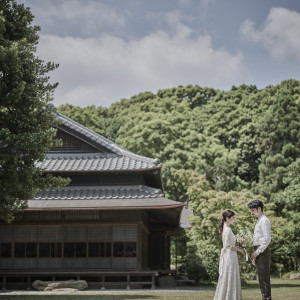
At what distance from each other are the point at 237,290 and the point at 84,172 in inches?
546

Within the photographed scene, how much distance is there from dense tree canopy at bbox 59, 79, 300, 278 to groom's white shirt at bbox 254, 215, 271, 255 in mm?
14382

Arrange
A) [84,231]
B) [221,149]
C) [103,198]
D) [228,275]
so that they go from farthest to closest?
[221,149], [103,198], [84,231], [228,275]

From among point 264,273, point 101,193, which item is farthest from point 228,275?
point 101,193

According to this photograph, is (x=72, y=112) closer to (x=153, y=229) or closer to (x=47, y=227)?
(x=153, y=229)

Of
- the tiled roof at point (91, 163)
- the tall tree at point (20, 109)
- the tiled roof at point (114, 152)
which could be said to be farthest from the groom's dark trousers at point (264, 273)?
the tiled roof at point (114, 152)

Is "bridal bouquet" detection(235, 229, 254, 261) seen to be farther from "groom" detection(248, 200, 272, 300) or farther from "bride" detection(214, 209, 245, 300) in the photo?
"groom" detection(248, 200, 272, 300)

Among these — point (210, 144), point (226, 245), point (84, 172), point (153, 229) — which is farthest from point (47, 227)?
point (210, 144)

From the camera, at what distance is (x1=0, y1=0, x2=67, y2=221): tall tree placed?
13.2 meters

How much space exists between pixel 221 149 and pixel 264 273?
34.5 meters

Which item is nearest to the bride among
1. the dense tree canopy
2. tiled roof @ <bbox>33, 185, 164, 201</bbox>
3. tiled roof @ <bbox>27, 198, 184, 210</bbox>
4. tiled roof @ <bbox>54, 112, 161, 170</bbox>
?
tiled roof @ <bbox>27, 198, 184, 210</bbox>

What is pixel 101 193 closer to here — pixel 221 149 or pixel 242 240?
pixel 242 240

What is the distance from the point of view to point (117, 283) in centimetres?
2091

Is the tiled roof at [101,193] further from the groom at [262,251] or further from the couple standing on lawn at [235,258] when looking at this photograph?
the groom at [262,251]

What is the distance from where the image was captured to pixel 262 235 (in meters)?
8.84
